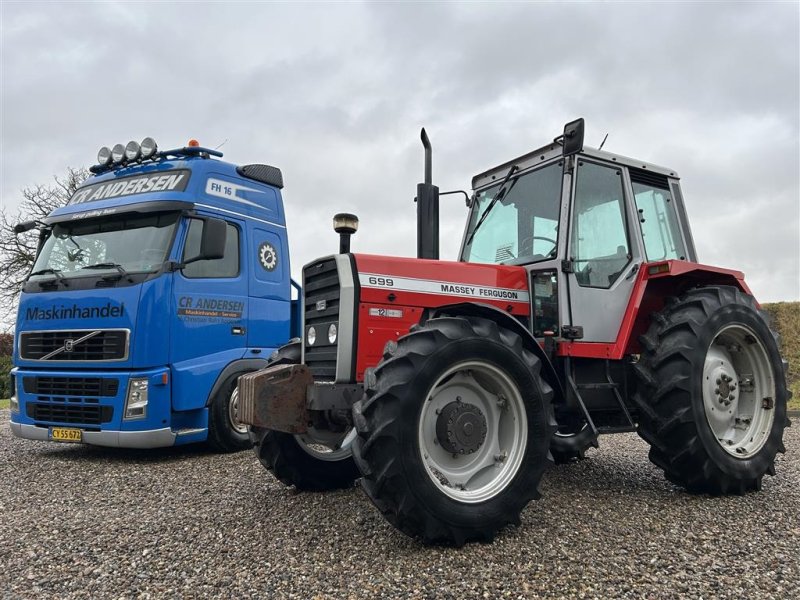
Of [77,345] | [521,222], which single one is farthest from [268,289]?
[521,222]

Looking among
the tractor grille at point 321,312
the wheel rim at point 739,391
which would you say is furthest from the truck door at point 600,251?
the tractor grille at point 321,312

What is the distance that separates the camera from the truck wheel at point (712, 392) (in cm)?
431

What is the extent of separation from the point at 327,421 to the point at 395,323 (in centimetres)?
75

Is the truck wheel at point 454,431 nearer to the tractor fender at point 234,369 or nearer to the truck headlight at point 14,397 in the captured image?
the tractor fender at point 234,369

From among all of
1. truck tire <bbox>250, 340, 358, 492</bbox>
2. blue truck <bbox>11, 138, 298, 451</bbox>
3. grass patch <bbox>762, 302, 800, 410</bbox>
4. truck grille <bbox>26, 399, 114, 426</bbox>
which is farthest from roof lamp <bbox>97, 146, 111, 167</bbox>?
grass patch <bbox>762, 302, 800, 410</bbox>

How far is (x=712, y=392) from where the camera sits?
4645 mm

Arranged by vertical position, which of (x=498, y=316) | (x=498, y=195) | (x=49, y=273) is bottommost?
(x=498, y=316)

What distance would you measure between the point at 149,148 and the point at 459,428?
5.30m

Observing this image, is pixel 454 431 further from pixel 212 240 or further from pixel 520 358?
pixel 212 240

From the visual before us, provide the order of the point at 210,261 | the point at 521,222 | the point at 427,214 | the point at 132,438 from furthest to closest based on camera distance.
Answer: the point at 210,261, the point at 132,438, the point at 521,222, the point at 427,214

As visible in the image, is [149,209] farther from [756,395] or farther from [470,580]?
[756,395]

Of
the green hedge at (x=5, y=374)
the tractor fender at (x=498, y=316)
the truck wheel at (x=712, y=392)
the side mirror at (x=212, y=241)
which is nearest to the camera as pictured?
the tractor fender at (x=498, y=316)

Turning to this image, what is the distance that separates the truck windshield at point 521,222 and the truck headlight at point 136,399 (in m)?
3.32

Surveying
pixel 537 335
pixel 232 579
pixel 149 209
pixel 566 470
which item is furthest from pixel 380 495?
pixel 149 209
